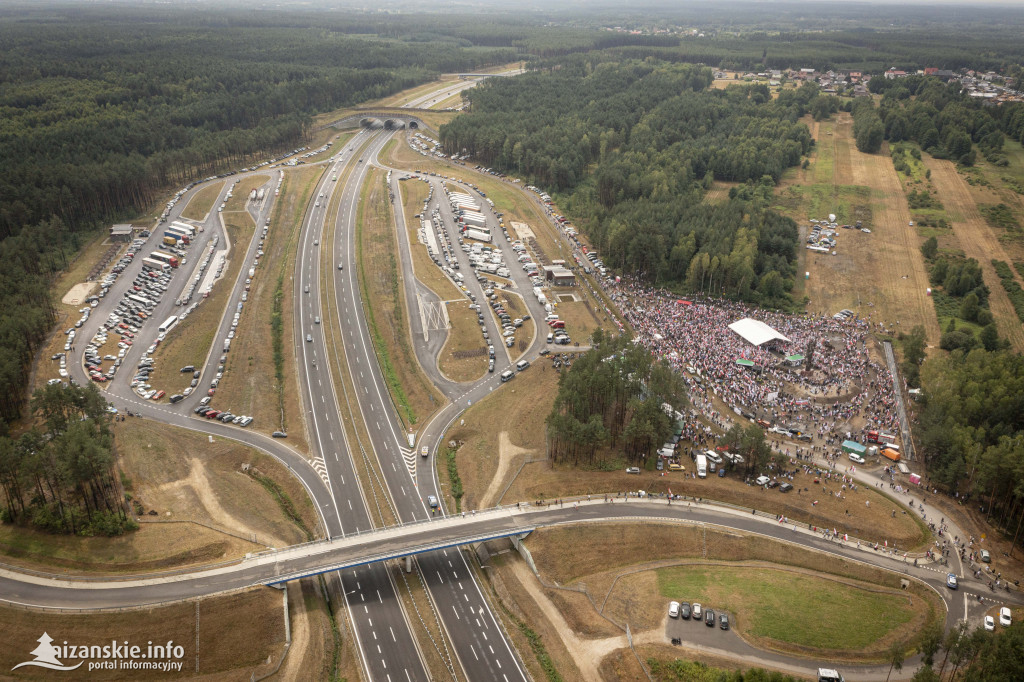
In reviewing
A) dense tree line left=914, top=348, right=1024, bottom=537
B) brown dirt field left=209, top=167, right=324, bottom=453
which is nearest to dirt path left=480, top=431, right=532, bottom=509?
brown dirt field left=209, top=167, right=324, bottom=453

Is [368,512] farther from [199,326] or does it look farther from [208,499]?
[199,326]

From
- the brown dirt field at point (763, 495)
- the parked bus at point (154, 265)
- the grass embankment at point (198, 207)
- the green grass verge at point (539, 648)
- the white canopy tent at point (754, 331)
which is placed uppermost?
the grass embankment at point (198, 207)

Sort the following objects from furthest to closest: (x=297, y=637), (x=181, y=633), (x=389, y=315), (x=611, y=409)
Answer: (x=389, y=315)
(x=611, y=409)
(x=297, y=637)
(x=181, y=633)

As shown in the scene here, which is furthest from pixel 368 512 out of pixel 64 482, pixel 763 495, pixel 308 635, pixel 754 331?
pixel 754 331

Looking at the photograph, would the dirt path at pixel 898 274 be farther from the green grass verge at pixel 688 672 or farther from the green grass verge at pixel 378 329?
the green grass verge at pixel 378 329

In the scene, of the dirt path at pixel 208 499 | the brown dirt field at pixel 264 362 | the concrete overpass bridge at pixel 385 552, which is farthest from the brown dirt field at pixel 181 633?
the brown dirt field at pixel 264 362

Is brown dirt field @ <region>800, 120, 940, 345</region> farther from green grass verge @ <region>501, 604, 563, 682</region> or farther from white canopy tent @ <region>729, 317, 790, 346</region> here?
green grass verge @ <region>501, 604, 563, 682</region>

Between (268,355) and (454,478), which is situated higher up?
(268,355)
